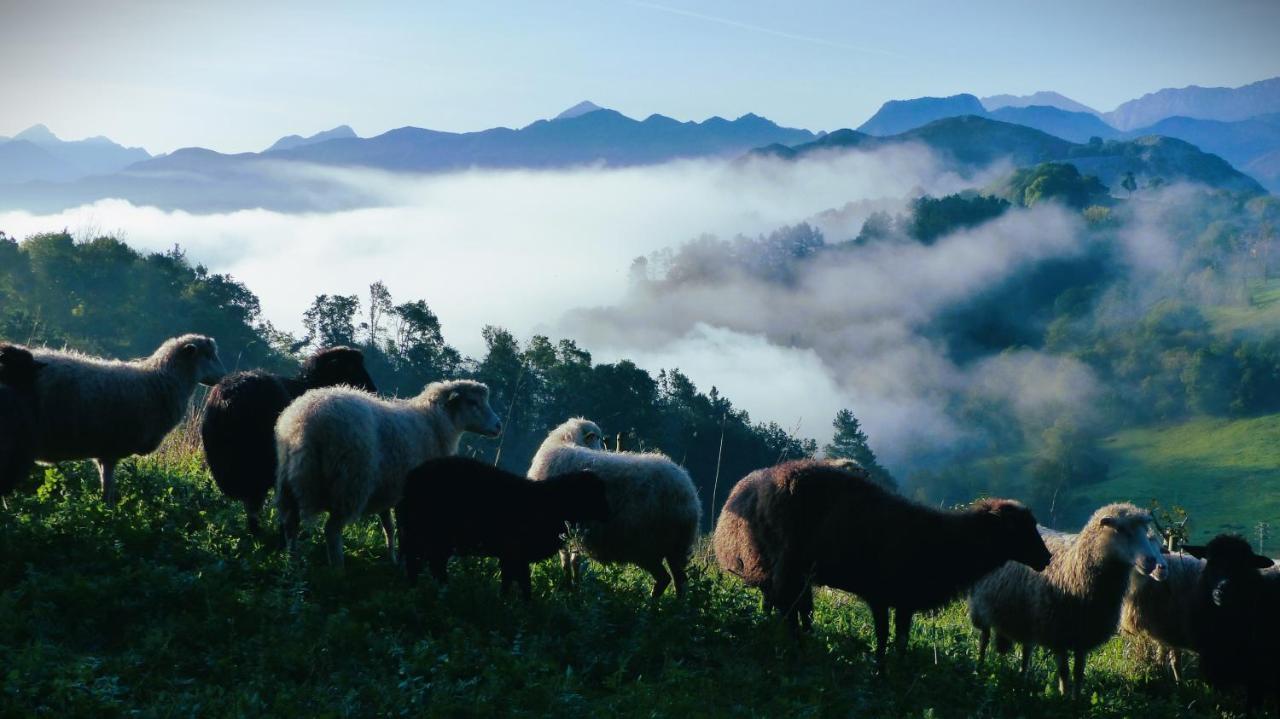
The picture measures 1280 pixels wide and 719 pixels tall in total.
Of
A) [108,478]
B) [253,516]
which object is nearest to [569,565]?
[253,516]

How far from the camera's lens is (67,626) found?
26.4 ft

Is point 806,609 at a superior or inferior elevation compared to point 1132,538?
inferior

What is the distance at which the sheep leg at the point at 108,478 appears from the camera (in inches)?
456

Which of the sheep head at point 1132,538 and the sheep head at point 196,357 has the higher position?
the sheep head at point 196,357

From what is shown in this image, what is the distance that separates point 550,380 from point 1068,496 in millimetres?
82047

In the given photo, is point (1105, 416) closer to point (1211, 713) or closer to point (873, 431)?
point (873, 431)

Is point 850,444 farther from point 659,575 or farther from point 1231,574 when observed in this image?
point 659,575

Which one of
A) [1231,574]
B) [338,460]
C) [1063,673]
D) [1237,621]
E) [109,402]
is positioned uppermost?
[109,402]

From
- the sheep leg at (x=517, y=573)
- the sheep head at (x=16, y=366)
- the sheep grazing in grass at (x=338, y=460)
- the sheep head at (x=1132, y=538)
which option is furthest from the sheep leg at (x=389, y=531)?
the sheep head at (x=1132, y=538)

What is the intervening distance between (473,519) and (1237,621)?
8468 mm

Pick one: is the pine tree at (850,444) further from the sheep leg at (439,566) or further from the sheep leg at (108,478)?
the sheep leg at (439,566)

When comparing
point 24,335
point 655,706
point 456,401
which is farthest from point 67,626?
point 24,335

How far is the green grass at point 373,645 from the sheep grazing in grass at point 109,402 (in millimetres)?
538

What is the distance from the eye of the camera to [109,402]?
471 inches
